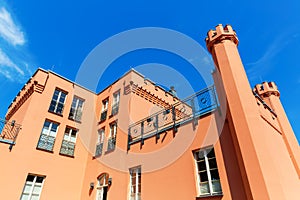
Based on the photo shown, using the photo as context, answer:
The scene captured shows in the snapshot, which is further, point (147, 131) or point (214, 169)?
point (147, 131)

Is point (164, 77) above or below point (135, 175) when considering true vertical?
above

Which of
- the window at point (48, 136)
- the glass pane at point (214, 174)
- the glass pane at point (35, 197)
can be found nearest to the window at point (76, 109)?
the window at point (48, 136)

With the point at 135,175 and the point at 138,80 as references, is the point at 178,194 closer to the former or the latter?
the point at 135,175

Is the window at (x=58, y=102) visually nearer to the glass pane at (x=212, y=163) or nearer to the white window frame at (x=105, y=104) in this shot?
the white window frame at (x=105, y=104)

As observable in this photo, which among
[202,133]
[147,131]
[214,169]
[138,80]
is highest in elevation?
[138,80]

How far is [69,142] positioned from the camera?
41.9 feet

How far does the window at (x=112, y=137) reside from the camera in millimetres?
11303

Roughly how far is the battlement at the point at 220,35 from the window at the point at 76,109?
10.7 m

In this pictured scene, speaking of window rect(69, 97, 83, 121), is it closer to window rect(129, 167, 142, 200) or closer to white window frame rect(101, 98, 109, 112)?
white window frame rect(101, 98, 109, 112)

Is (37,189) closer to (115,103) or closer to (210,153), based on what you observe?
(115,103)

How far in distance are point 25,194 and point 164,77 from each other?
11522 mm

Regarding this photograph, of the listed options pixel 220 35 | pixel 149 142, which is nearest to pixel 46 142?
pixel 149 142

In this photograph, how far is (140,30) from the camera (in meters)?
11.5

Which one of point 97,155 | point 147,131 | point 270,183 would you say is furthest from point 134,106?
point 270,183
